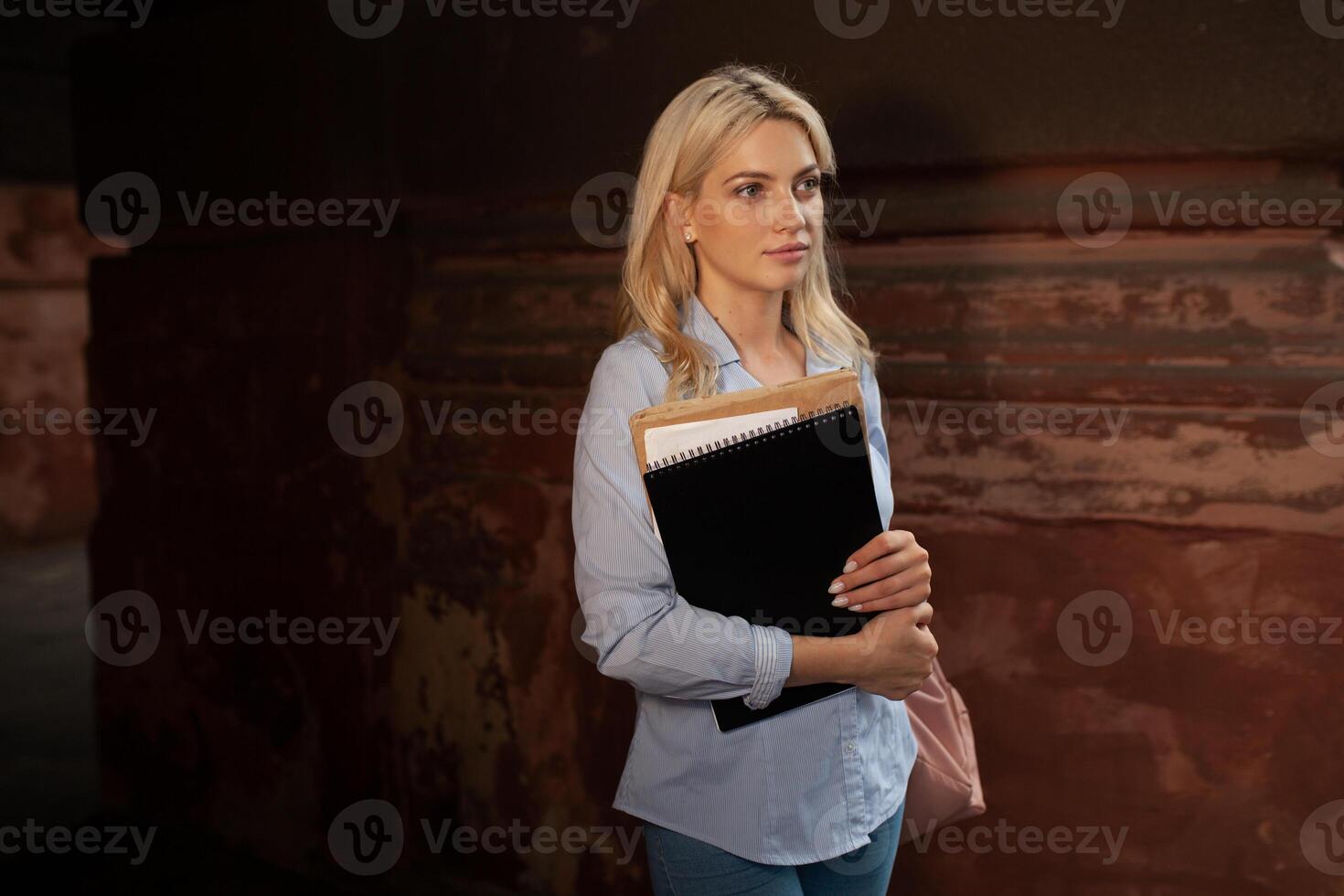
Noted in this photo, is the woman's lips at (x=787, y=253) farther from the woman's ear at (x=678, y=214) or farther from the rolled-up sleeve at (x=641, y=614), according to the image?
the rolled-up sleeve at (x=641, y=614)

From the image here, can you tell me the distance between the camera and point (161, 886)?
3520 mm

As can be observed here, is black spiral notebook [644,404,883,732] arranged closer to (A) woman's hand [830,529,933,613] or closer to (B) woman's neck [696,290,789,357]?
(A) woman's hand [830,529,933,613]

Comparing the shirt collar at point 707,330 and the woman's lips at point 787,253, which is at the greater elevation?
the woman's lips at point 787,253

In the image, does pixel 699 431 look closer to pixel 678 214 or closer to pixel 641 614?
pixel 641 614

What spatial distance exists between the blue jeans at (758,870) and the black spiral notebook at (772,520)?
0.19m

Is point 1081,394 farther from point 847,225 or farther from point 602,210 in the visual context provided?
point 602,210

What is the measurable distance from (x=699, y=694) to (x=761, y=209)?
70cm

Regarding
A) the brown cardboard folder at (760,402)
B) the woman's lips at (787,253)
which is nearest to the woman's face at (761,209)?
the woman's lips at (787,253)

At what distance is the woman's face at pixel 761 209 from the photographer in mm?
1709

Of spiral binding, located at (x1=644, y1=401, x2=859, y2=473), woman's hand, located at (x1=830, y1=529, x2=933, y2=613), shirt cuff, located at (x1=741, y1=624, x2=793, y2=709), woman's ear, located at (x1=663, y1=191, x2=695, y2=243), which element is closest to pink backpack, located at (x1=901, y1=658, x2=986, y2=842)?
woman's hand, located at (x1=830, y1=529, x2=933, y2=613)

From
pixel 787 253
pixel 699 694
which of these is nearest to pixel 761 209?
pixel 787 253

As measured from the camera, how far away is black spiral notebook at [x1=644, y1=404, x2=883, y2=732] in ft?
5.27

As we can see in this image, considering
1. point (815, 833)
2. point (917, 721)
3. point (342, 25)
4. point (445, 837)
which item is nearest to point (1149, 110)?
Answer: point (917, 721)

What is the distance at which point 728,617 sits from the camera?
5.41ft
